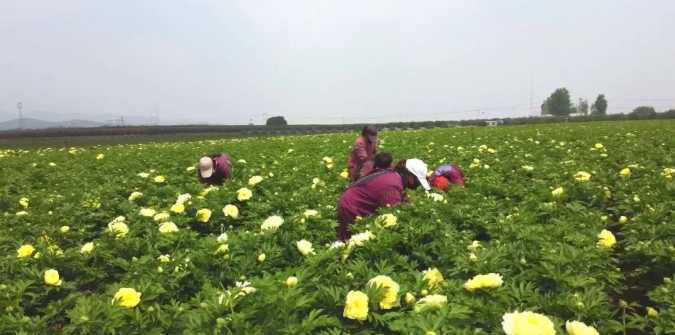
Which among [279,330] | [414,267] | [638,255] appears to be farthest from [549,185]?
[279,330]

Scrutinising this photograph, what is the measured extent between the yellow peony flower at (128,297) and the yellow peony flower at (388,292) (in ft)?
3.20

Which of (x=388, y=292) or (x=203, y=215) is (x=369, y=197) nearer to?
(x=203, y=215)

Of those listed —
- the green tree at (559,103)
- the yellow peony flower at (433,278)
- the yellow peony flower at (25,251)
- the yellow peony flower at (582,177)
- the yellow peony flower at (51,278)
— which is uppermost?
the green tree at (559,103)

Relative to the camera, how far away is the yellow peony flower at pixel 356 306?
1684mm

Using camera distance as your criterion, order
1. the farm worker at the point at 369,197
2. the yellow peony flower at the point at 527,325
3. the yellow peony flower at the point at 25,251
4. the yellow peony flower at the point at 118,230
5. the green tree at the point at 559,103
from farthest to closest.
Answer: the green tree at the point at 559,103
the farm worker at the point at 369,197
the yellow peony flower at the point at 118,230
the yellow peony flower at the point at 25,251
the yellow peony flower at the point at 527,325

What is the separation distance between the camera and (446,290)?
1.97 metres

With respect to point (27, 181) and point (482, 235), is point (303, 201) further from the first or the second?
point (27, 181)

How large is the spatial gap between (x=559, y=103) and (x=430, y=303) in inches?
3758

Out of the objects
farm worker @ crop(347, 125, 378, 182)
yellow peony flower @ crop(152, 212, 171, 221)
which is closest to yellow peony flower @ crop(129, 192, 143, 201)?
yellow peony flower @ crop(152, 212, 171, 221)

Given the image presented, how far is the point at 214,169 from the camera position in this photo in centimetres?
654

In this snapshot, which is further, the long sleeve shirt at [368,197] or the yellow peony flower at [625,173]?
the yellow peony flower at [625,173]

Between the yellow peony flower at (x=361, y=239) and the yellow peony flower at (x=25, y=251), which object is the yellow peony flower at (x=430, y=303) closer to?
the yellow peony flower at (x=361, y=239)

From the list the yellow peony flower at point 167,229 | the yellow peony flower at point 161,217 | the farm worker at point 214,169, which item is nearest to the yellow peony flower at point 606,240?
the yellow peony flower at point 167,229

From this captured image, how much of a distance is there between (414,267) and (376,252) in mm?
233
